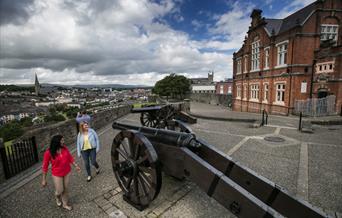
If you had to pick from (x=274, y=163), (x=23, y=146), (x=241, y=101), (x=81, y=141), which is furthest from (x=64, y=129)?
(x=241, y=101)

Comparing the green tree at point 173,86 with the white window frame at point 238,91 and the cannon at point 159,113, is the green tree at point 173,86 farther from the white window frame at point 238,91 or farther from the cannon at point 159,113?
the cannon at point 159,113

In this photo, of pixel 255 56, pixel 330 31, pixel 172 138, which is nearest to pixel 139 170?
pixel 172 138

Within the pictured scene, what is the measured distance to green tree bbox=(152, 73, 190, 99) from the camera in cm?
4238

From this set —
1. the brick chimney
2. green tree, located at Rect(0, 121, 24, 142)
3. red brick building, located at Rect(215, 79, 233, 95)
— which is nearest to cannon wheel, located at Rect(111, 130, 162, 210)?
green tree, located at Rect(0, 121, 24, 142)

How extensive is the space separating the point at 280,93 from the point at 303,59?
9.50 feet

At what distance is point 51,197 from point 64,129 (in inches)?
139

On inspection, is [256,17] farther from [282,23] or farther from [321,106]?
[321,106]

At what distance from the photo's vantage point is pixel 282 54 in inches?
542

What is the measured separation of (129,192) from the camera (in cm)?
303

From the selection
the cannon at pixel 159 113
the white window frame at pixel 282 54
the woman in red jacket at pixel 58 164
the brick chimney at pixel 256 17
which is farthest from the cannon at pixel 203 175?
the brick chimney at pixel 256 17

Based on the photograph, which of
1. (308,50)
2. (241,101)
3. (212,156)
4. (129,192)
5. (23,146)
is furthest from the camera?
(241,101)

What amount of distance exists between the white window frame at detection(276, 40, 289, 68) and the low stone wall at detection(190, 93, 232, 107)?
1221cm

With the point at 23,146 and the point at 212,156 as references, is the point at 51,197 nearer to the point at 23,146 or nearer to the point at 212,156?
the point at 23,146

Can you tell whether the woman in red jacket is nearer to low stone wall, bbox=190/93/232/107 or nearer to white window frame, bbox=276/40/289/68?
white window frame, bbox=276/40/289/68
